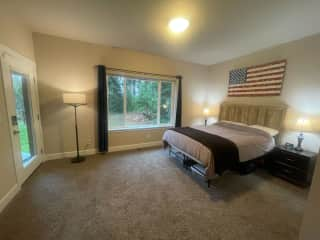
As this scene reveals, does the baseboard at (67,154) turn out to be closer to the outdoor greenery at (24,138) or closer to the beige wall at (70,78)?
the beige wall at (70,78)

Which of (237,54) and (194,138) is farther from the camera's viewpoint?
(237,54)

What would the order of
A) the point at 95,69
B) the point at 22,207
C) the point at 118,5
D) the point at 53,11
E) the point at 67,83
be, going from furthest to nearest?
the point at 95,69, the point at 67,83, the point at 53,11, the point at 118,5, the point at 22,207

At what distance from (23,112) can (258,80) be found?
5.03 meters

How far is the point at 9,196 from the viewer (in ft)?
6.50

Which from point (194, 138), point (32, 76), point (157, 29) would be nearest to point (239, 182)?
point (194, 138)

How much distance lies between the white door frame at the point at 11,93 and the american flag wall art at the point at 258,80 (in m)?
4.77

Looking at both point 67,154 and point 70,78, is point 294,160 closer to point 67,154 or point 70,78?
point 67,154

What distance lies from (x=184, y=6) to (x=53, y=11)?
196 centimetres

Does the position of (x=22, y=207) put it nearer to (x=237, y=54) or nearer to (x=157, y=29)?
(x=157, y=29)

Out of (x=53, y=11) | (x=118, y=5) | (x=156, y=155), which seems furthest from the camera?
(x=156, y=155)

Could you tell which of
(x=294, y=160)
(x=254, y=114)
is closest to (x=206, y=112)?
(x=254, y=114)

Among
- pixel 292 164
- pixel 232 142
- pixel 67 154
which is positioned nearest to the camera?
pixel 232 142

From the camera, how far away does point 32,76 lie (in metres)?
2.79

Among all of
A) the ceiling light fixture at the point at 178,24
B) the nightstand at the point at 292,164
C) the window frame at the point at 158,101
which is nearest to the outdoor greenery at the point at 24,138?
the window frame at the point at 158,101
